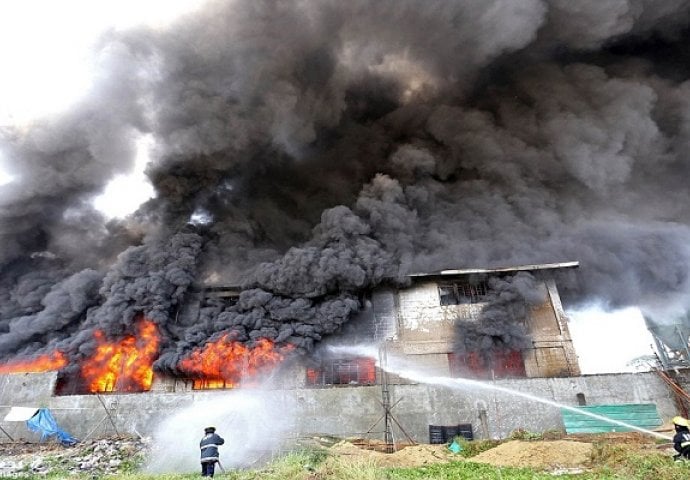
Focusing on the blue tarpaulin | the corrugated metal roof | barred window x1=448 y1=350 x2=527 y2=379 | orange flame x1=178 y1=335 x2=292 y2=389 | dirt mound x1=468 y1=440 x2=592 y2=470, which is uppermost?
the corrugated metal roof

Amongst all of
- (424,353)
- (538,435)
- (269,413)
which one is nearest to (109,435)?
(269,413)

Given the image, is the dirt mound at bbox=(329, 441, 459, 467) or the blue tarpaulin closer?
the dirt mound at bbox=(329, 441, 459, 467)

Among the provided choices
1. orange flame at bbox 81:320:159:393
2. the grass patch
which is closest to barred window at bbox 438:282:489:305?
the grass patch

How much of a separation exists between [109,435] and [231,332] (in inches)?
276

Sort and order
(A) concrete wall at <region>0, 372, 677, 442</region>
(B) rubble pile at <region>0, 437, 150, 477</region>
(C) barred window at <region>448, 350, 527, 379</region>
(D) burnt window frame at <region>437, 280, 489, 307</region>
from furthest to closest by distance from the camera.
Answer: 1. (D) burnt window frame at <region>437, 280, 489, 307</region>
2. (C) barred window at <region>448, 350, 527, 379</region>
3. (A) concrete wall at <region>0, 372, 677, 442</region>
4. (B) rubble pile at <region>0, 437, 150, 477</region>

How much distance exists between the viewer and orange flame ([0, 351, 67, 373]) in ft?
77.9

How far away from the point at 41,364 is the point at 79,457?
11.5m

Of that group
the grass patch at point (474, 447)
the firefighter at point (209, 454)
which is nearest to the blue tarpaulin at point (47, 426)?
the firefighter at point (209, 454)

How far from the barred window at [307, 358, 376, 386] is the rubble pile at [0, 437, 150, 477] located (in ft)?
29.2

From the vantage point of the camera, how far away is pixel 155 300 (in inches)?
957

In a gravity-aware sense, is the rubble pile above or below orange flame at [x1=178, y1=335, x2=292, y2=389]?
below

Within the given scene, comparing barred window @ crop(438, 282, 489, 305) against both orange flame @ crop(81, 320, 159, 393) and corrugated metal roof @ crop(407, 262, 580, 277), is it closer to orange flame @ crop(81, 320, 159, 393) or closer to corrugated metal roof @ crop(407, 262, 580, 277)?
corrugated metal roof @ crop(407, 262, 580, 277)

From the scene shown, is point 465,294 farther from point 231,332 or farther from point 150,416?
point 150,416

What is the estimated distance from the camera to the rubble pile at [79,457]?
46.5 ft
